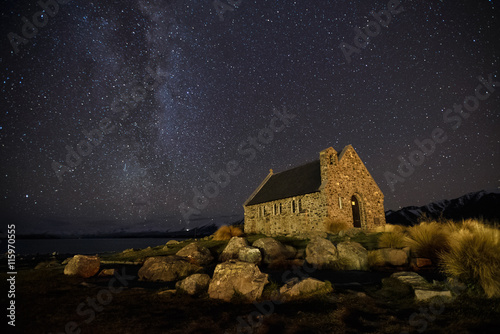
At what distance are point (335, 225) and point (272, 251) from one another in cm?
1080

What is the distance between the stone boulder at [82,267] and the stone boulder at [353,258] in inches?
510

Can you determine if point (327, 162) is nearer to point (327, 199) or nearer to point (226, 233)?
point (327, 199)

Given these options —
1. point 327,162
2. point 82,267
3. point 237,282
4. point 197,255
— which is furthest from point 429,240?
point 82,267

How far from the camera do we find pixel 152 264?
12312 millimetres

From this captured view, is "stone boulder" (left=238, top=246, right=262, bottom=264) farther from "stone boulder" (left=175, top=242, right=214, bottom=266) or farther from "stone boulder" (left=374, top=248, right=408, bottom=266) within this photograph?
"stone boulder" (left=374, top=248, right=408, bottom=266)

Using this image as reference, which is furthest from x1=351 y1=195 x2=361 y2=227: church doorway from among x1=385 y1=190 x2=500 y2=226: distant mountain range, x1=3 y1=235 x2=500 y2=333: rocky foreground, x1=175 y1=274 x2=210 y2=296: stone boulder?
x1=385 y1=190 x2=500 y2=226: distant mountain range

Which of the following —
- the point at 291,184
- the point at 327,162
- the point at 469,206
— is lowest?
the point at 469,206

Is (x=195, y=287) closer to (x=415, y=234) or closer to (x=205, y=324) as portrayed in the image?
(x=205, y=324)

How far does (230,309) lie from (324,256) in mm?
8034

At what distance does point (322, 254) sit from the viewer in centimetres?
1366

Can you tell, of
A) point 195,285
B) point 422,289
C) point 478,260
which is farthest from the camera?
point 195,285

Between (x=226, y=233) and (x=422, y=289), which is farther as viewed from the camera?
(x=226, y=233)

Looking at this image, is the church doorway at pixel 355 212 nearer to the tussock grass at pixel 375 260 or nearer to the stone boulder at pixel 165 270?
the tussock grass at pixel 375 260

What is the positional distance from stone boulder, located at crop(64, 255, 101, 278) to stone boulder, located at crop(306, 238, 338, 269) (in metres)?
11.5
